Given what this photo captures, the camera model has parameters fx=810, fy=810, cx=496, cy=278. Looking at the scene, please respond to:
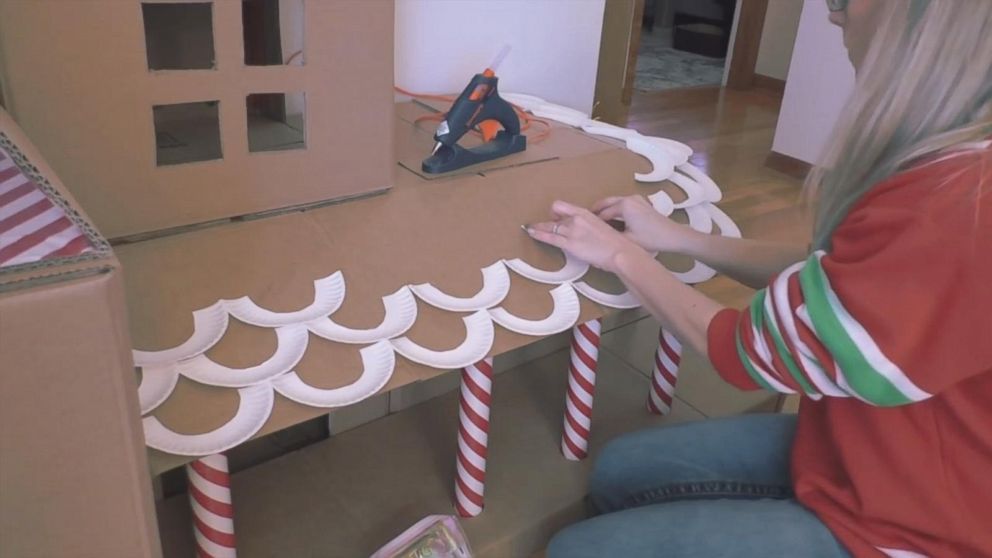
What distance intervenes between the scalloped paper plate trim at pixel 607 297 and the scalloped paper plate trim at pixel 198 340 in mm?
385

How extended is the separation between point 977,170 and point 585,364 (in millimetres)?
584

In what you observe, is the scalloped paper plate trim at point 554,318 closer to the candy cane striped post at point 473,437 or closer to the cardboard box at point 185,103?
the candy cane striped post at point 473,437

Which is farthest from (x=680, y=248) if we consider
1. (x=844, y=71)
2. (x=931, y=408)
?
(x=844, y=71)

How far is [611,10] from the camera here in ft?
7.29

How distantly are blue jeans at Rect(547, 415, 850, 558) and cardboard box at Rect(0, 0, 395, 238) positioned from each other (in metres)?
0.47

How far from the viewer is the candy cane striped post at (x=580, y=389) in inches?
43.3

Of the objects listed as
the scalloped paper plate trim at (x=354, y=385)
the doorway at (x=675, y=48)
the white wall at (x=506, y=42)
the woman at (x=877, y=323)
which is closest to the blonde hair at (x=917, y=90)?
the woman at (x=877, y=323)

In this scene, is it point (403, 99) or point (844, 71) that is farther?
point (844, 71)

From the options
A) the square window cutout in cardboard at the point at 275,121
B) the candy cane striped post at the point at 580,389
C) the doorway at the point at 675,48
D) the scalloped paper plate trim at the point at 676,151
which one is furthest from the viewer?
the doorway at the point at 675,48

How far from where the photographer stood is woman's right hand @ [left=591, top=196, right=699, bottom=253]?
965 mm

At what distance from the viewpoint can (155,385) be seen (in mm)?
649

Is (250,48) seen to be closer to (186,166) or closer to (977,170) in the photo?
(186,166)

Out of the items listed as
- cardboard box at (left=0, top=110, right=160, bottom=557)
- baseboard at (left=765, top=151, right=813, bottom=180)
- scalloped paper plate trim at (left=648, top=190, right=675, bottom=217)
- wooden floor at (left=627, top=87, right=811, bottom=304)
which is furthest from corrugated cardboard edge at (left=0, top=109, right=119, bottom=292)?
baseboard at (left=765, top=151, right=813, bottom=180)

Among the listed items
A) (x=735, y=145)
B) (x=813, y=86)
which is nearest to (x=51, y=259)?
(x=813, y=86)
